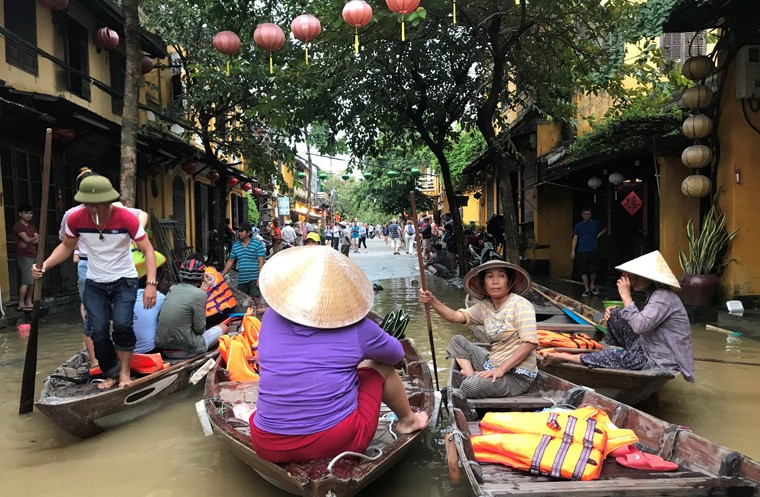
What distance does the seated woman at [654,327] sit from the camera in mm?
4336

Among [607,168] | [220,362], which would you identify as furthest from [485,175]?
[220,362]

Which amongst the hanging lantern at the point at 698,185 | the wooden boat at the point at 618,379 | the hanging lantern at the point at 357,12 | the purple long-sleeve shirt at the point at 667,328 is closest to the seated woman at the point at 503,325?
the wooden boat at the point at 618,379

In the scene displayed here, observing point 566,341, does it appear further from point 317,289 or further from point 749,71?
point 749,71

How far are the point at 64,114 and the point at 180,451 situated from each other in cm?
755

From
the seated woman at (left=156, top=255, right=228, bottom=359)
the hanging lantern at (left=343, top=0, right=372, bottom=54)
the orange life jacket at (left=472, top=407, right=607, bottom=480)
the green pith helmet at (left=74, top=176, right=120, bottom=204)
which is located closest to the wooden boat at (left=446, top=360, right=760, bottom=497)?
the orange life jacket at (left=472, top=407, right=607, bottom=480)

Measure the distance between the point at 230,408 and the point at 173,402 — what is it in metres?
1.52

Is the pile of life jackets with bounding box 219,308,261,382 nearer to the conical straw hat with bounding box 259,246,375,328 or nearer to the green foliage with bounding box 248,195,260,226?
the conical straw hat with bounding box 259,246,375,328

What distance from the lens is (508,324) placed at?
4070mm

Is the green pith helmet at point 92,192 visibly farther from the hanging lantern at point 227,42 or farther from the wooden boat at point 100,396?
the hanging lantern at point 227,42

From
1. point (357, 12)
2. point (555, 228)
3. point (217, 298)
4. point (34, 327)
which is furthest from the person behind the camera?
point (555, 228)

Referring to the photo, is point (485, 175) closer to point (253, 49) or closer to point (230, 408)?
point (253, 49)

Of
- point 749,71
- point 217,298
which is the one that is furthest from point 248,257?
point 749,71

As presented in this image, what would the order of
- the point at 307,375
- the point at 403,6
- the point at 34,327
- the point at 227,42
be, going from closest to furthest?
the point at 307,375, the point at 34,327, the point at 403,6, the point at 227,42

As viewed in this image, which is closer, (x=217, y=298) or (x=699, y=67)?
(x=217, y=298)
